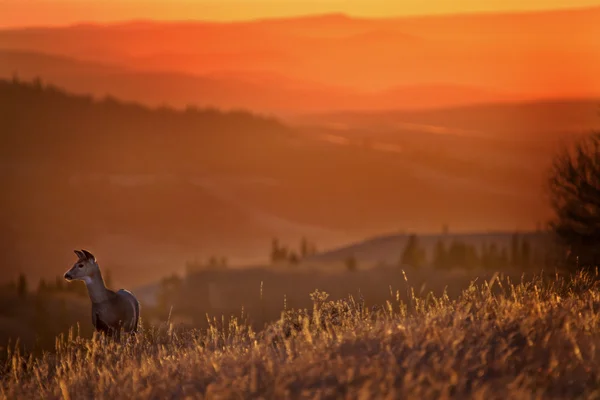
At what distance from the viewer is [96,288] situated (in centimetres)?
1823

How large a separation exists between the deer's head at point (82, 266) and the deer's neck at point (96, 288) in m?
0.13

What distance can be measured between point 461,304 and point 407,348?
3.00 metres

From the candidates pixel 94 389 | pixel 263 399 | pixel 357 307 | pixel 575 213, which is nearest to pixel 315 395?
pixel 263 399

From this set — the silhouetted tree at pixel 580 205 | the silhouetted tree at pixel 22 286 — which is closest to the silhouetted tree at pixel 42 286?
the silhouetted tree at pixel 22 286

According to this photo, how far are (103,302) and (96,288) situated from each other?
0.32 meters

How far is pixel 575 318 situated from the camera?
1259 cm

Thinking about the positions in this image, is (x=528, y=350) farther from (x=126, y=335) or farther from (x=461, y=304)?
(x=126, y=335)

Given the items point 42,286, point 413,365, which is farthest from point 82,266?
point 42,286

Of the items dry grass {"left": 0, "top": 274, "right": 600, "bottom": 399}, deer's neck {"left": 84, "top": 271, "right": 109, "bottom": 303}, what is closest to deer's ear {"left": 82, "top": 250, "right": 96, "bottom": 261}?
deer's neck {"left": 84, "top": 271, "right": 109, "bottom": 303}

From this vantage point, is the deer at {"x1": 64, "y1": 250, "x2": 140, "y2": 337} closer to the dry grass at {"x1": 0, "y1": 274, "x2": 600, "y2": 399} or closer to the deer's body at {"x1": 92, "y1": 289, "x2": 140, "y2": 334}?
the deer's body at {"x1": 92, "y1": 289, "x2": 140, "y2": 334}

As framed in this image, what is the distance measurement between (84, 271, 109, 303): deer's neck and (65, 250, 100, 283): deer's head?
0.13 m

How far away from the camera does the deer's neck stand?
59.6 feet

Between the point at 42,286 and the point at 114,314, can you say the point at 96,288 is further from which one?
the point at 42,286

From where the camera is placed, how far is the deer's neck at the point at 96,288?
18.2 metres
